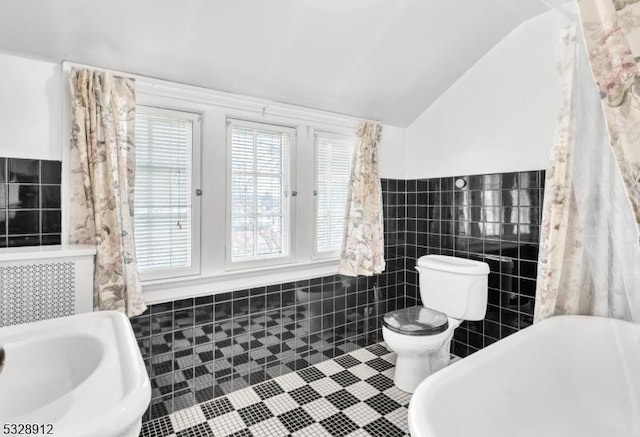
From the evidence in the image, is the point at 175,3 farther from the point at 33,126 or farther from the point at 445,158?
the point at 445,158

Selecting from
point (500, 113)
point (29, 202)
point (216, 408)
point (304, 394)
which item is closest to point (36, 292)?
point (29, 202)

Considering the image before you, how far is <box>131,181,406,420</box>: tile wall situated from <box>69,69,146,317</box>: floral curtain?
0.92ft

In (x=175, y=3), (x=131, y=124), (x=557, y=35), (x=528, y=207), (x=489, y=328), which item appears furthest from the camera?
(x=489, y=328)

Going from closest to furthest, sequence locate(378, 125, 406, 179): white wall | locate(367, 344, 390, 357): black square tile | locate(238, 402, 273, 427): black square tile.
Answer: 1. locate(238, 402, 273, 427): black square tile
2. locate(367, 344, 390, 357): black square tile
3. locate(378, 125, 406, 179): white wall

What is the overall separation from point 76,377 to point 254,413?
1278mm

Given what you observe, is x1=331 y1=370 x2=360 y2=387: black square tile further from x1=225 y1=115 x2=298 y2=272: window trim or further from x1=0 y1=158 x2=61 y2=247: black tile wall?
x1=0 y1=158 x2=61 y2=247: black tile wall

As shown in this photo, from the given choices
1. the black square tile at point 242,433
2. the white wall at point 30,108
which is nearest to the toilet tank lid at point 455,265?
the black square tile at point 242,433

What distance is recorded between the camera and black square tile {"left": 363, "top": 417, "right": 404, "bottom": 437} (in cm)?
188

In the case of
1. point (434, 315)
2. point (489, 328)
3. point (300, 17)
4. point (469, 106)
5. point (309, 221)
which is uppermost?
point (300, 17)

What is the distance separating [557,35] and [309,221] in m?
1.92

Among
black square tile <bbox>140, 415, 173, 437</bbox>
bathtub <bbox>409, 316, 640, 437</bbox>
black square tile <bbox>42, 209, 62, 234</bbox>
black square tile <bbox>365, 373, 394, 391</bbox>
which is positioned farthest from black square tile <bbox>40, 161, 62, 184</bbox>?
black square tile <bbox>365, 373, 394, 391</bbox>

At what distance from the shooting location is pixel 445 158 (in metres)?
2.83

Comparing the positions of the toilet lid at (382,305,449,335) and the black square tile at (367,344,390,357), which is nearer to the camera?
the toilet lid at (382,305,449,335)

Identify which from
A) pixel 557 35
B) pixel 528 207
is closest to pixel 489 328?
pixel 528 207
